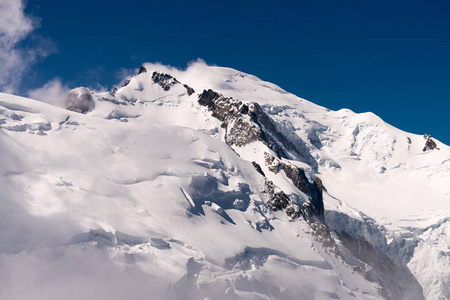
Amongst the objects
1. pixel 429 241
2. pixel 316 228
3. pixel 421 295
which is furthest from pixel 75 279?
pixel 429 241

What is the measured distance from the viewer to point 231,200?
7050cm

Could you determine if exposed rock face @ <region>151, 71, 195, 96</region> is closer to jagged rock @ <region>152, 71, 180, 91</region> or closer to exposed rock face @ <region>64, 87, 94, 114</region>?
jagged rock @ <region>152, 71, 180, 91</region>

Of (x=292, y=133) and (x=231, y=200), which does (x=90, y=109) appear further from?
(x=292, y=133)

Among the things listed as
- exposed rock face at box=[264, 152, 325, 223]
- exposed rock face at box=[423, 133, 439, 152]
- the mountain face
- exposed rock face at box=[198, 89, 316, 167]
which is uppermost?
exposed rock face at box=[423, 133, 439, 152]

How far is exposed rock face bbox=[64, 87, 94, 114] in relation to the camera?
11881 centimetres

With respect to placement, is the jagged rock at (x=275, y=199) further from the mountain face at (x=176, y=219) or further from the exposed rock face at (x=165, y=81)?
the exposed rock face at (x=165, y=81)

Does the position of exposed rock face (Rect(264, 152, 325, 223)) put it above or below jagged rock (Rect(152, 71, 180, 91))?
below

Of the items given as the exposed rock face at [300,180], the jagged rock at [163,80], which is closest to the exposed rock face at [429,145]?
the exposed rock face at [300,180]

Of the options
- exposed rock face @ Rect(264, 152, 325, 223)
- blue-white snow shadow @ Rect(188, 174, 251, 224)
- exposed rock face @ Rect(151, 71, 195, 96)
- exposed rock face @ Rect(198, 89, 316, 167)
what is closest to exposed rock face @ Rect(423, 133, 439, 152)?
exposed rock face @ Rect(198, 89, 316, 167)

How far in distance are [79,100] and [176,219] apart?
75.1 metres

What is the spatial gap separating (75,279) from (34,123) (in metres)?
32.1

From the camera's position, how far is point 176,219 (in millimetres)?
59062

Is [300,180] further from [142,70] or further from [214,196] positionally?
[142,70]

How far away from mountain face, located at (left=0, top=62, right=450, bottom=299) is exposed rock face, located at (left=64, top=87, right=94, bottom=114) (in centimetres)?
73
